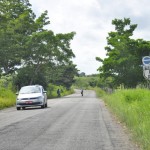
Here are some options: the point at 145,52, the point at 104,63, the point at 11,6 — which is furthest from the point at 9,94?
the point at 11,6

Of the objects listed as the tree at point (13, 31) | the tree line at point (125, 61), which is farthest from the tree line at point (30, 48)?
the tree line at point (125, 61)

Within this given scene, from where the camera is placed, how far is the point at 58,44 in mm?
61250

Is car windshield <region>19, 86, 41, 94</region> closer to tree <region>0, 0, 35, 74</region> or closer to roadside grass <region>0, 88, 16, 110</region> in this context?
roadside grass <region>0, 88, 16, 110</region>

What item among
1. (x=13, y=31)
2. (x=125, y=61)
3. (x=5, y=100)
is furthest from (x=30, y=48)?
(x=5, y=100)

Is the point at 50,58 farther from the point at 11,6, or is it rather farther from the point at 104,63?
the point at 104,63

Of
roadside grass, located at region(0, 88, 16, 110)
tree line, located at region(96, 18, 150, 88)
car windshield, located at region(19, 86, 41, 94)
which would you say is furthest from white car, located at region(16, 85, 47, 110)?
tree line, located at region(96, 18, 150, 88)

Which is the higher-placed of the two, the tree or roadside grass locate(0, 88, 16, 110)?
the tree

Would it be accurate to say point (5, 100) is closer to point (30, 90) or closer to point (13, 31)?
point (30, 90)

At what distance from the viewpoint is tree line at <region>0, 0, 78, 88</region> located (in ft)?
187

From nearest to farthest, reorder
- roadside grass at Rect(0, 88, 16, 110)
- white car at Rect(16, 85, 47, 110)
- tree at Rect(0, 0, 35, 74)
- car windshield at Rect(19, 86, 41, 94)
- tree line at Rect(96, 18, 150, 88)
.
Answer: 1. white car at Rect(16, 85, 47, 110)
2. car windshield at Rect(19, 86, 41, 94)
3. roadside grass at Rect(0, 88, 16, 110)
4. tree line at Rect(96, 18, 150, 88)
5. tree at Rect(0, 0, 35, 74)

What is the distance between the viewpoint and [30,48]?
2286 inches

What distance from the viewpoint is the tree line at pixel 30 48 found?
56969 mm

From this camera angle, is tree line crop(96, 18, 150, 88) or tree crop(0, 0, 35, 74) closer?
tree line crop(96, 18, 150, 88)

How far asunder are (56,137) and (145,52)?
3531 cm
